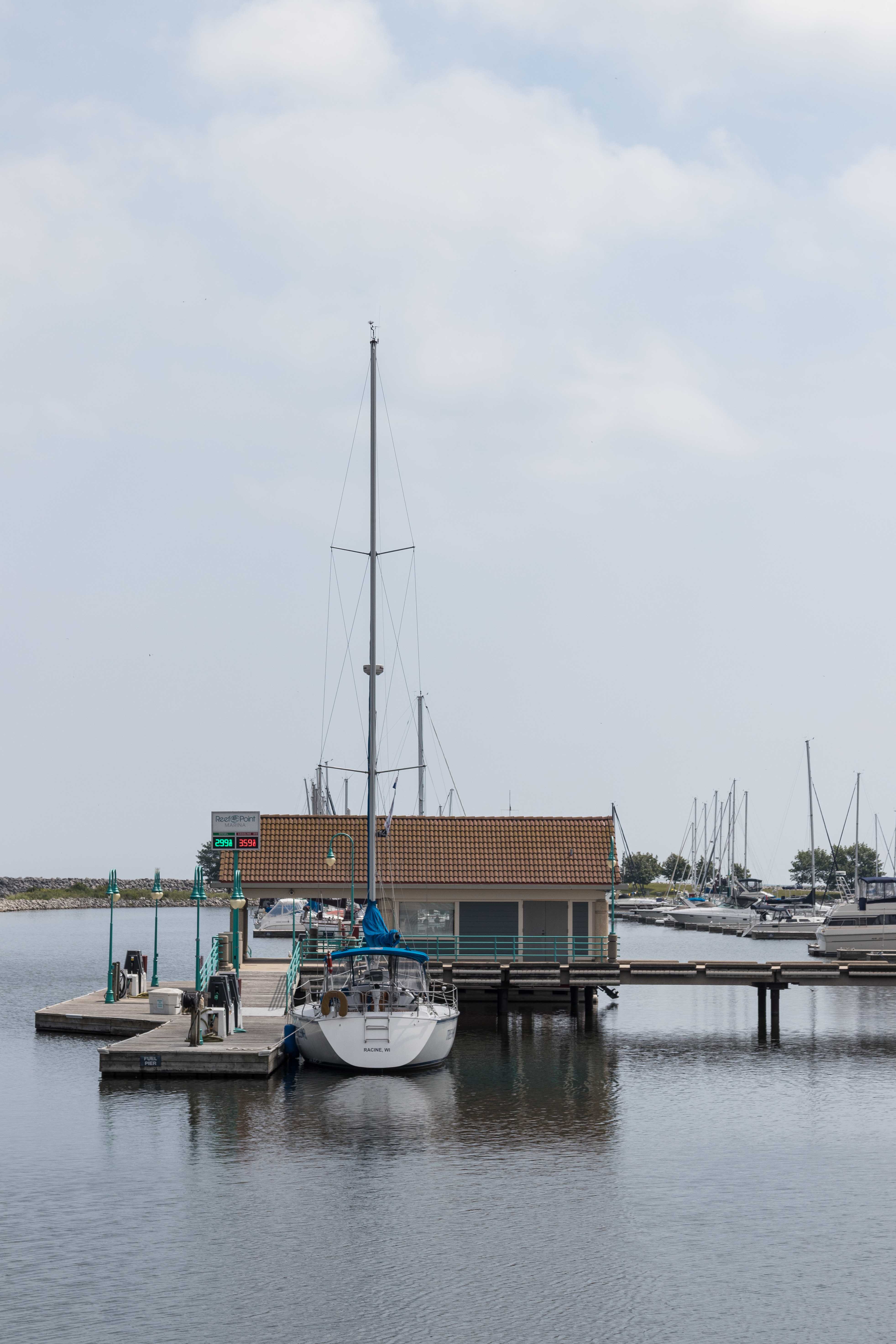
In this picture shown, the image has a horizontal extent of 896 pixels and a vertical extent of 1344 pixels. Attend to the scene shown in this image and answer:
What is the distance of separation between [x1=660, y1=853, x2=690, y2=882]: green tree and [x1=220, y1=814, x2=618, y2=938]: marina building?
121060 millimetres

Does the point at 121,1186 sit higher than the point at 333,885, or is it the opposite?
the point at 333,885

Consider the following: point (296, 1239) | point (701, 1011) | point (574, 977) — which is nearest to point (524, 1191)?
point (296, 1239)

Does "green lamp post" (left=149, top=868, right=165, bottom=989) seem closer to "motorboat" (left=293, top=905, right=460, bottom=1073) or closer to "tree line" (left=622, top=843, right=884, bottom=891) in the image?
"motorboat" (left=293, top=905, right=460, bottom=1073)

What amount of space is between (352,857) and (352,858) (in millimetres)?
95

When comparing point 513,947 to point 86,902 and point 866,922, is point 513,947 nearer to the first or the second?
point 866,922

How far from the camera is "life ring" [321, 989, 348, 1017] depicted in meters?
34.3

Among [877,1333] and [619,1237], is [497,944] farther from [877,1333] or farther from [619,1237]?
[877,1333]

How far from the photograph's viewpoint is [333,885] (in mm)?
49469

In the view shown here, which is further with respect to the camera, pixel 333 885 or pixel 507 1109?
pixel 333 885

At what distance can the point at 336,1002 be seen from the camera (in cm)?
3453

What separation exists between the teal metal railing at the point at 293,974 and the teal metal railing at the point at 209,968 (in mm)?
2295

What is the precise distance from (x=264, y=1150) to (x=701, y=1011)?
101 feet

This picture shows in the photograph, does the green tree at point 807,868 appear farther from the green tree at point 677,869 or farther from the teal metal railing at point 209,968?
the teal metal railing at point 209,968

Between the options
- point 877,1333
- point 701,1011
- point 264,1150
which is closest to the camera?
point 877,1333
